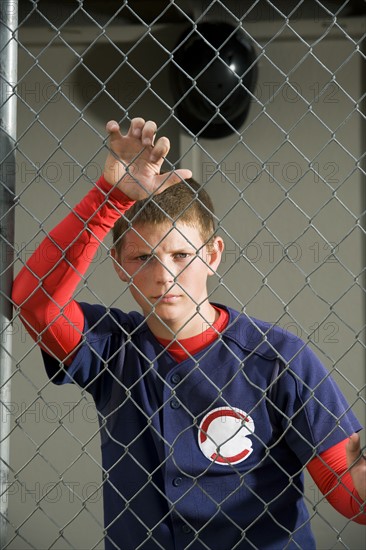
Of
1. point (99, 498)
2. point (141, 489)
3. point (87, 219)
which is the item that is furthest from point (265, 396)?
point (99, 498)

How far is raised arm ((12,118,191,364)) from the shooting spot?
43.3 inches

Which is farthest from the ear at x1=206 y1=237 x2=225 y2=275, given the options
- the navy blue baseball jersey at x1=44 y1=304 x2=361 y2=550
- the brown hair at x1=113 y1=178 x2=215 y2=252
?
the navy blue baseball jersey at x1=44 y1=304 x2=361 y2=550

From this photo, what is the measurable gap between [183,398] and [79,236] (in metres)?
0.34

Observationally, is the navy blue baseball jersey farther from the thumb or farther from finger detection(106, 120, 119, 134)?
finger detection(106, 120, 119, 134)

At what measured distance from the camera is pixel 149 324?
1.36 meters

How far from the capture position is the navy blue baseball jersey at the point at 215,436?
4.02 ft

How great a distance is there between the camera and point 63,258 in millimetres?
1167

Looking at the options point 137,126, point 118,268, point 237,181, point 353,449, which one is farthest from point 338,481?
point 237,181

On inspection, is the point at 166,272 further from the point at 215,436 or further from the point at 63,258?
the point at 215,436

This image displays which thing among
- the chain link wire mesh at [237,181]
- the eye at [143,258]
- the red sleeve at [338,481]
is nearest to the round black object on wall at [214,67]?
the chain link wire mesh at [237,181]

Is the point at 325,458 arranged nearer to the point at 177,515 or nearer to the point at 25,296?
the point at 177,515

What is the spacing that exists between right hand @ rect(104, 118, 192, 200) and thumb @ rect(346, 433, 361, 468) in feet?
1.42

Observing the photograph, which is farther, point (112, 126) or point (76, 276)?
point (76, 276)

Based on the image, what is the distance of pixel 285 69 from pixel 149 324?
5.01 feet
